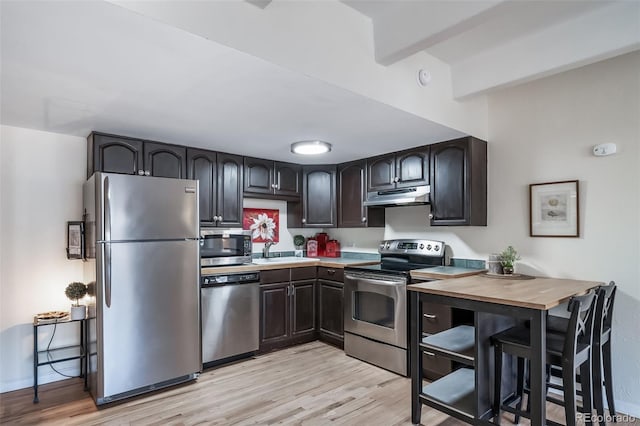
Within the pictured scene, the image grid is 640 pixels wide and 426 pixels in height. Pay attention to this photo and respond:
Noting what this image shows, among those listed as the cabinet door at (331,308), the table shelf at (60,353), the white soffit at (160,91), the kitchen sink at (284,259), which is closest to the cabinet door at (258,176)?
the white soffit at (160,91)

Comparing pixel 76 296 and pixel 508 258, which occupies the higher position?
pixel 508 258

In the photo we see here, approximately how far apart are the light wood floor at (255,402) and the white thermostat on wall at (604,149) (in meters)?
1.90

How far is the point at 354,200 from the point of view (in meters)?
4.18

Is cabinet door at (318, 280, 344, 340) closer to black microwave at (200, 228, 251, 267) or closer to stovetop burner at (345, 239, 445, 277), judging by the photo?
stovetop burner at (345, 239, 445, 277)

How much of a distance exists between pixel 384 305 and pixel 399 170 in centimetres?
139

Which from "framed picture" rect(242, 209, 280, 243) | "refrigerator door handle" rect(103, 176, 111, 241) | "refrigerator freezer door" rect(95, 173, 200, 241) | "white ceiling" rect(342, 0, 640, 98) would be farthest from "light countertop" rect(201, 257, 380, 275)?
"white ceiling" rect(342, 0, 640, 98)

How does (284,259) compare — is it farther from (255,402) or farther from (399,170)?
(255,402)

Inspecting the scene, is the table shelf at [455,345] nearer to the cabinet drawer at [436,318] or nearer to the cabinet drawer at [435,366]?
the cabinet drawer at [436,318]

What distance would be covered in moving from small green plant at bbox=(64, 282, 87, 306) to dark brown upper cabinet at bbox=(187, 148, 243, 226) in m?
1.12

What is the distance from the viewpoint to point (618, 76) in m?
2.61

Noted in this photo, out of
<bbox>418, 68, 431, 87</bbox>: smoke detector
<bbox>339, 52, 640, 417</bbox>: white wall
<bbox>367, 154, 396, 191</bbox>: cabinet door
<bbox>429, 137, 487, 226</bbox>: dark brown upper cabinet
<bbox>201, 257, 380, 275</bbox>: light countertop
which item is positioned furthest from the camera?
<bbox>367, 154, 396, 191</bbox>: cabinet door

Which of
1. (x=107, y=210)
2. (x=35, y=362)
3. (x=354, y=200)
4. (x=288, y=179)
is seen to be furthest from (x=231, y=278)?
(x=354, y=200)

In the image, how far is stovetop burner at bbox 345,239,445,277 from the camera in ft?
11.7

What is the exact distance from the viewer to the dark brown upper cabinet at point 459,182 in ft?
10.5
